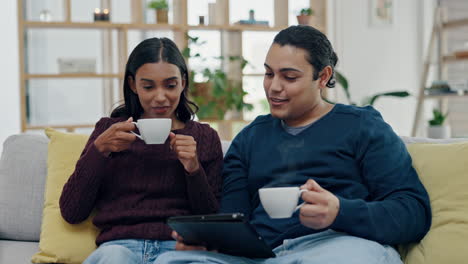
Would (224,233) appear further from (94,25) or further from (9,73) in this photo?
(94,25)

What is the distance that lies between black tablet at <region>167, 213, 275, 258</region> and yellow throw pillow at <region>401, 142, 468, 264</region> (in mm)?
420

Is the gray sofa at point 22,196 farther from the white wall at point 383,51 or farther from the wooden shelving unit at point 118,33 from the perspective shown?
the white wall at point 383,51

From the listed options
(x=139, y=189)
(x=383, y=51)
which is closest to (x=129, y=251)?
(x=139, y=189)

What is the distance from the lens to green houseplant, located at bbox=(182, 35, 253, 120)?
4.68 meters

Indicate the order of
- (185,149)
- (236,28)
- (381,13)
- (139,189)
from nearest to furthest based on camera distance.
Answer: (185,149) < (139,189) < (236,28) < (381,13)

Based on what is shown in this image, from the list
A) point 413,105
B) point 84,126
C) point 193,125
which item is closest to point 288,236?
point 193,125

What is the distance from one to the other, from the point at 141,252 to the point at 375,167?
0.68m

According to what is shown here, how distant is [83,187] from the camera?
170 cm

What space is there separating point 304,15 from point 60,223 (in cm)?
372

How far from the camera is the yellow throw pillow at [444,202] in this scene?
1534mm

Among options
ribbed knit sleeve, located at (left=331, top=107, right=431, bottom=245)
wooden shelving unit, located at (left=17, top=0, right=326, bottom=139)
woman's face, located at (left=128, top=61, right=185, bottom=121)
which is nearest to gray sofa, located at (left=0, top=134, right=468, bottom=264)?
ribbed knit sleeve, located at (left=331, top=107, right=431, bottom=245)

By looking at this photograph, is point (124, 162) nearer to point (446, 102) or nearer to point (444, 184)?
point (444, 184)

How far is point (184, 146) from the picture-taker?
1.63 meters

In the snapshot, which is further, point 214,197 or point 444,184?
point 214,197
